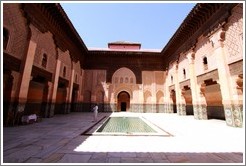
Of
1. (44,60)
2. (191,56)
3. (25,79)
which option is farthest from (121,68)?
(25,79)

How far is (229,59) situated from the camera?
7180 millimetres

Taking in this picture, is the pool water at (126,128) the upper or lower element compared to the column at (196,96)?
lower

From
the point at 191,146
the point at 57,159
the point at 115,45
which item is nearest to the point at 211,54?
the point at 191,146

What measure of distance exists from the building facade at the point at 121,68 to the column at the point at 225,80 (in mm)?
40

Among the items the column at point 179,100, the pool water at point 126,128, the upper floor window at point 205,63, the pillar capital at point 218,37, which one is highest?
the pillar capital at point 218,37

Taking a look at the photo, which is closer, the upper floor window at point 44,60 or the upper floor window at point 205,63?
the upper floor window at point 44,60

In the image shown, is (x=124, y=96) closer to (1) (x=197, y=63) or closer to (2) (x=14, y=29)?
(1) (x=197, y=63)

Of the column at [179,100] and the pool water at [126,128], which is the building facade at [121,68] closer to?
the column at [179,100]

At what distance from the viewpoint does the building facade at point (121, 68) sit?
6703mm

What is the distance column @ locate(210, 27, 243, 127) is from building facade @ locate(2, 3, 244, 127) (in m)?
0.04

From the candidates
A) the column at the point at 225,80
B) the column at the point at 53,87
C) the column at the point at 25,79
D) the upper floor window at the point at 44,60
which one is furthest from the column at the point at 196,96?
the column at the point at 25,79

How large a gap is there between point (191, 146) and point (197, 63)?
7913 mm

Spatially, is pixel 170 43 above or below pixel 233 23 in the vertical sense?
above

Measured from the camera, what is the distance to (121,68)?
1733 cm
